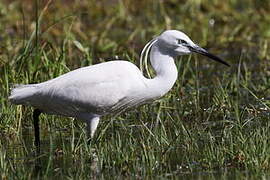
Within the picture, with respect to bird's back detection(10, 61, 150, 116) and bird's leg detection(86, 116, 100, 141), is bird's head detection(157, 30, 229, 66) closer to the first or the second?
bird's back detection(10, 61, 150, 116)

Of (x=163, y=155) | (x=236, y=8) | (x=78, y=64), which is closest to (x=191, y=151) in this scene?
(x=163, y=155)

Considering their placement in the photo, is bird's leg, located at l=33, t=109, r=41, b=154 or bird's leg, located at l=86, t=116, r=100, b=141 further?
bird's leg, located at l=33, t=109, r=41, b=154

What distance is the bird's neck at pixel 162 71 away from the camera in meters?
7.42

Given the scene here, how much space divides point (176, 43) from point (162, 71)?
29 centimetres

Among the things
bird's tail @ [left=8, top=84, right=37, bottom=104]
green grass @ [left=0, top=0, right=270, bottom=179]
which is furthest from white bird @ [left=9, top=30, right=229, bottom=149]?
green grass @ [left=0, top=0, right=270, bottom=179]

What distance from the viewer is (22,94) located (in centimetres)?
751

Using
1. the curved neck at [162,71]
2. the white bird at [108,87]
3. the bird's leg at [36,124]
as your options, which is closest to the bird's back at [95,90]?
the white bird at [108,87]

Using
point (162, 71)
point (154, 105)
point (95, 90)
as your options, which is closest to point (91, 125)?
point (95, 90)

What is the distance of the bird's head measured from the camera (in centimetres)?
746

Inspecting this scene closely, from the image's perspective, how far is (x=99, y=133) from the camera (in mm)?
7684

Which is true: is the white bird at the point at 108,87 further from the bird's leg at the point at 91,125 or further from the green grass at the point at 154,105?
the green grass at the point at 154,105

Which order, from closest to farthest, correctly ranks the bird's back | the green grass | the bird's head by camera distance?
the green grass → the bird's back → the bird's head

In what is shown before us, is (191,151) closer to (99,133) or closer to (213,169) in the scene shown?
(213,169)

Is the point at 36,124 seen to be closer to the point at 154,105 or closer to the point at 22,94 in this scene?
the point at 22,94
